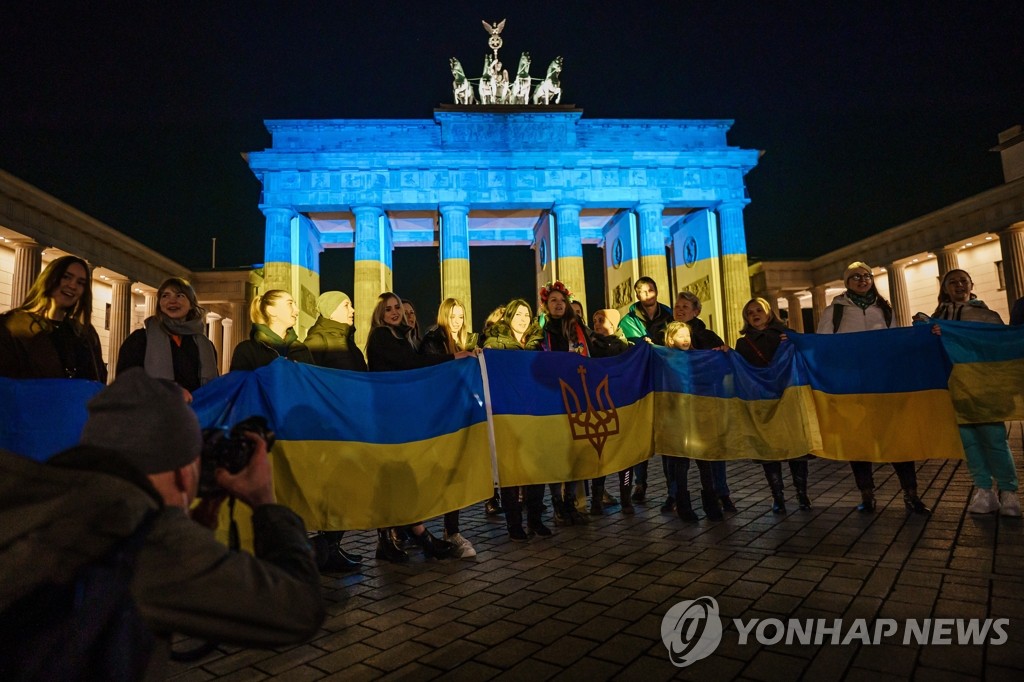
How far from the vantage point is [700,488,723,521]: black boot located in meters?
5.28

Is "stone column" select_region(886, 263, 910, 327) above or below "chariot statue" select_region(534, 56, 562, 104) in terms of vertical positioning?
below

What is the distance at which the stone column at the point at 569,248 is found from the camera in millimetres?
28250

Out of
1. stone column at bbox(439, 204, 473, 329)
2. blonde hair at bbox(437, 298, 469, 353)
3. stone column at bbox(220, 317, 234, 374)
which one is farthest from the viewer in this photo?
stone column at bbox(220, 317, 234, 374)

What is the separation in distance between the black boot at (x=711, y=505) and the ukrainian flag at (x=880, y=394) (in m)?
1.09

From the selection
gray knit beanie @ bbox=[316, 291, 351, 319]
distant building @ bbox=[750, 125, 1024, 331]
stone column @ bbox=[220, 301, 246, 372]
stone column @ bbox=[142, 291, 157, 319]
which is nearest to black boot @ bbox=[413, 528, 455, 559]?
gray knit beanie @ bbox=[316, 291, 351, 319]

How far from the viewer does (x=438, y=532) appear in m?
5.37

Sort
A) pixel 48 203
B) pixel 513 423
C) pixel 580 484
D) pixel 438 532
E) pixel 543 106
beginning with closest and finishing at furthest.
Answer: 1. pixel 513 423
2. pixel 438 532
3. pixel 580 484
4. pixel 48 203
5. pixel 543 106

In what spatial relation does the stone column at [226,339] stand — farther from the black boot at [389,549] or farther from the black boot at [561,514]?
the black boot at [389,549]

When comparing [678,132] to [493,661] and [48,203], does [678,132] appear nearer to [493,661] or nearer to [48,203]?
[48,203]

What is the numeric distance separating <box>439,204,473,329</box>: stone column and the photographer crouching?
27134 millimetres

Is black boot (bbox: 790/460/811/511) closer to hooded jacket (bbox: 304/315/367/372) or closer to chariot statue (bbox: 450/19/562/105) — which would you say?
hooded jacket (bbox: 304/315/367/372)

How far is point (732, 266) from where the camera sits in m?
29.0

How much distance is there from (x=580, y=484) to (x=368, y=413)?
8.74ft

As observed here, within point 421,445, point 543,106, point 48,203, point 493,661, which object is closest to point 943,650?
point 493,661
